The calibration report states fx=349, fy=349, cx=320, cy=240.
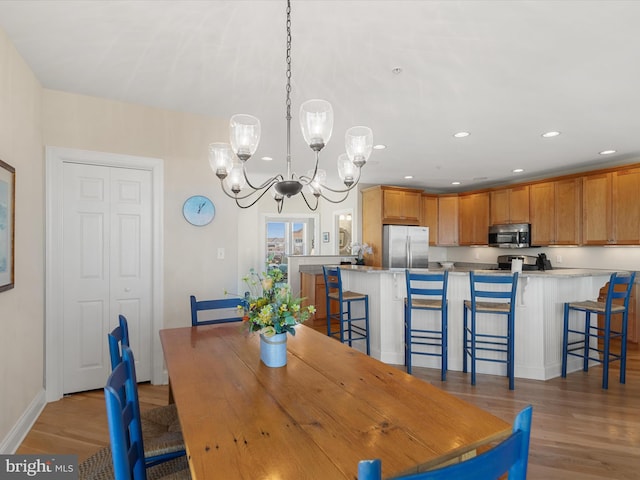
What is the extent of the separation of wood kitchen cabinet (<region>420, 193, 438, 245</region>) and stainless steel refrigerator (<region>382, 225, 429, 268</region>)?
44 centimetres

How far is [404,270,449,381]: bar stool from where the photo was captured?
3242mm

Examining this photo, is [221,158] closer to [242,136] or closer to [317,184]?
[242,136]

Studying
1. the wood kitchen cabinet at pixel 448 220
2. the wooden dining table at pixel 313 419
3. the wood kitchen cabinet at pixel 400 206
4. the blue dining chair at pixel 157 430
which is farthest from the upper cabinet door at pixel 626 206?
the blue dining chair at pixel 157 430

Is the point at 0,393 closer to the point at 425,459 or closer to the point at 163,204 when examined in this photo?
the point at 163,204

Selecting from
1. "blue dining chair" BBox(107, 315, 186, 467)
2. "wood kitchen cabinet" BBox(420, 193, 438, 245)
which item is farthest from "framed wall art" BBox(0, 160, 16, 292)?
"wood kitchen cabinet" BBox(420, 193, 438, 245)

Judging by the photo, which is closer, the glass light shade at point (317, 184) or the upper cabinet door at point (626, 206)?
the glass light shade at point (317, 184)

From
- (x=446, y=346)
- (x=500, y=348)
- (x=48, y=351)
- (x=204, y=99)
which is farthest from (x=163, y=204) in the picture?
(x=500, y=348)

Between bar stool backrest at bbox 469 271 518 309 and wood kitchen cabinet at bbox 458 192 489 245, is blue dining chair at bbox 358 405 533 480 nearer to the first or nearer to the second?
bar stool backrest at bbox 469 271 518 309

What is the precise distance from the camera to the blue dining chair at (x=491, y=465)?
0.58 meters

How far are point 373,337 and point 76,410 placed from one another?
275 centimetres

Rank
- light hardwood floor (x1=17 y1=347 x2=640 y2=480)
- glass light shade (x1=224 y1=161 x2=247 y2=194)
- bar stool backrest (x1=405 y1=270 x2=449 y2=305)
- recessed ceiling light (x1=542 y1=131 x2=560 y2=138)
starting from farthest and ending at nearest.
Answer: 1. recessed ceiling light (x1=542 y1=131 x2=560 y2=138)
2. bar stool backrest (x1=405 y1=270 x2=449 y2=305)
3. glass light shade (x1=224 y1=161 x2=247 y2=194)
4. light hardwood floor (x1=17 y1=347 x2=640 y2=480)

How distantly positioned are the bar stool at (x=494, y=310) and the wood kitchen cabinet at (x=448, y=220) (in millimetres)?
3593

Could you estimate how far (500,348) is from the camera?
3.47 metres

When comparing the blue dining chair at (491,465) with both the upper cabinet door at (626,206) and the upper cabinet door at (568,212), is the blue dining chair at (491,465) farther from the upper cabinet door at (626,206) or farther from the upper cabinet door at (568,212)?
the upper cabinet door at (568,212)
